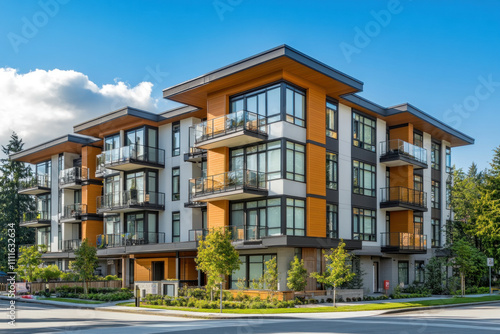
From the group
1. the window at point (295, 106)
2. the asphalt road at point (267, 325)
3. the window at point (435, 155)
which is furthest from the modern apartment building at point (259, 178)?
the asphalt road at point (267, 325)

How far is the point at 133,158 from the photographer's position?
128 ft

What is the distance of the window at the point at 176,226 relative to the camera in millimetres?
39188

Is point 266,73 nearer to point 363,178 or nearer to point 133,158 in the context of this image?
point 363,178

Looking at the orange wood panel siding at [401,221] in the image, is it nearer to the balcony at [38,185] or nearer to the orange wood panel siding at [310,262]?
the orange wood panel siding at [310,262]

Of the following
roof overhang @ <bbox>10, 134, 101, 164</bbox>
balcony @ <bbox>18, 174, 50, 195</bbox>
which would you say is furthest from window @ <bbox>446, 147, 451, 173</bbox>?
balcony @ <bbox>18, 174, 50, 195</bbox>

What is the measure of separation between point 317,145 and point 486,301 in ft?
45.9

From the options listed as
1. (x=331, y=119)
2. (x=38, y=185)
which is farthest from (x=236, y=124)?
(x=38, y=185)

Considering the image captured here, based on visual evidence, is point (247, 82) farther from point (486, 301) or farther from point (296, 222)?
point (486, 301)

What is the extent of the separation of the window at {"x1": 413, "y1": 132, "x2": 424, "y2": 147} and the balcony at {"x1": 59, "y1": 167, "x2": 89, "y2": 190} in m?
28.1

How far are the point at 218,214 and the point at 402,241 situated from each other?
13.9m

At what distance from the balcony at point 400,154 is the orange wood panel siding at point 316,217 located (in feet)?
28.1

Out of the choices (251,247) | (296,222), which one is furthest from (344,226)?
(251,247)

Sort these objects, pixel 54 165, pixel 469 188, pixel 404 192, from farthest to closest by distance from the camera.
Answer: pixel 54 165
pixel 469 188
pixel 404 192

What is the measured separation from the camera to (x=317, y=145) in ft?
106
